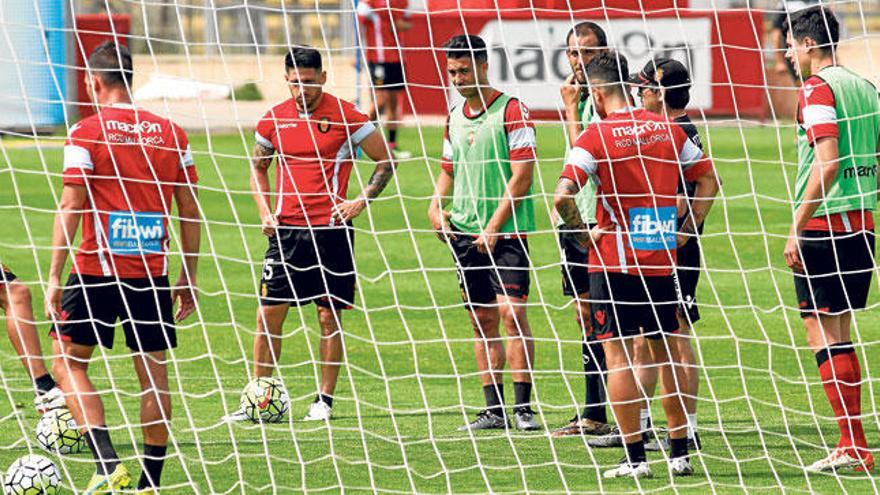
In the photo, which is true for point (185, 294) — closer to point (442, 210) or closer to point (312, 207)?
point (312, 207)

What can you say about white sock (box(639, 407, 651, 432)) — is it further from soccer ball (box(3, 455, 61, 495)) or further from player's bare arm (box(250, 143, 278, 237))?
soccer ball (box(3, 455, 61, 495))

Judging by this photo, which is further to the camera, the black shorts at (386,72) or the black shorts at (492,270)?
the black shorts at (386,72)

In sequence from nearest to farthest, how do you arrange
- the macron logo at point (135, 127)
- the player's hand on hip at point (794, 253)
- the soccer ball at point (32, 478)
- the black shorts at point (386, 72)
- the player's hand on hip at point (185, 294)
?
1. the soccer ball at point (32, 478)
2. the macron logo at point (135, 127)
3. the player's hand on hip at point (185, 294)
4. the player's hand on hip at point (794, 253)
5. the black shorts at point (386, 72)

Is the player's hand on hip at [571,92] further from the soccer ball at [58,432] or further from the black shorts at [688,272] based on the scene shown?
the soccer ball at [58,432]

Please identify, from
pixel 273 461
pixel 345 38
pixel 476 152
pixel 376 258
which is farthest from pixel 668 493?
pixel 345 38

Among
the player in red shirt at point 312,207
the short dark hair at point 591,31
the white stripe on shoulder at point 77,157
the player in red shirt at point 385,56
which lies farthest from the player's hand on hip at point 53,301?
the player in red shirt at point 385,56

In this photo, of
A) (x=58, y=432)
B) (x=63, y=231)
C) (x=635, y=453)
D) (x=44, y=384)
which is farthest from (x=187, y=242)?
(x=635, y=453)

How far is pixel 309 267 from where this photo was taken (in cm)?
852

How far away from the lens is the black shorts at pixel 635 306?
685cm

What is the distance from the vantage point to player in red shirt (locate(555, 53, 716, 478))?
6801 millimetres

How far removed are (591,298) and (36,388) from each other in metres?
2.88

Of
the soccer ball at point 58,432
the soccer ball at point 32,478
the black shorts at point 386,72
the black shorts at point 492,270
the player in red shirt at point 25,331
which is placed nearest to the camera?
the soccer ball at point 32,478

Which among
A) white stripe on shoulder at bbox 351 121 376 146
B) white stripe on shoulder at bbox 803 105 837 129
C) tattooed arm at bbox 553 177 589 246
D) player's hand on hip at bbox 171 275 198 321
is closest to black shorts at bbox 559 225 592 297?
tattooed arm at bbox 553 177 589 246

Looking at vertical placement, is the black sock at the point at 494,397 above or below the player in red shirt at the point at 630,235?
below
